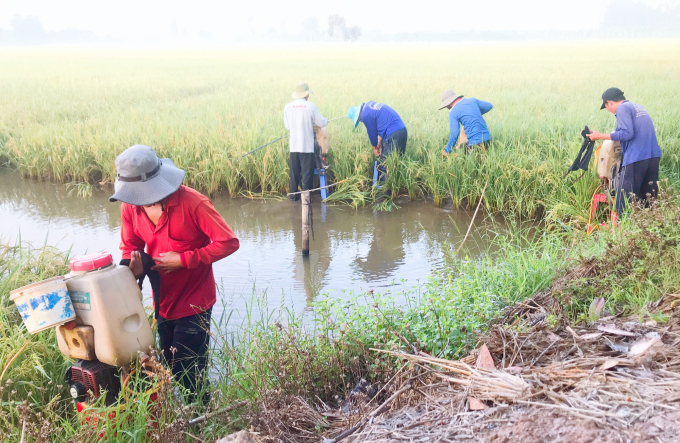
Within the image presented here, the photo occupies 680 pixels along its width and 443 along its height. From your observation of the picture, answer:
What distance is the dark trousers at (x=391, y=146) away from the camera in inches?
269

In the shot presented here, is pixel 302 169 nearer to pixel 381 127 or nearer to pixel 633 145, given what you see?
pixel 381 127

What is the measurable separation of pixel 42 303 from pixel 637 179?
15.0ft

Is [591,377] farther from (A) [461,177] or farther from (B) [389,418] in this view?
(A) [461,177]

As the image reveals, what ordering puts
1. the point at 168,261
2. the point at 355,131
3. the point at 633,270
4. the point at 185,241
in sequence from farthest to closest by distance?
the point at 355,131 < the point at 633,270 < the point at 185,241 < the point at 168,261

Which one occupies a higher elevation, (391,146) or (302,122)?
(302,122)

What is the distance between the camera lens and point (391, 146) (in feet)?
22.5

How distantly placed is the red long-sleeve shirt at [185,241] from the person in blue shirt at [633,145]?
3.53 meters

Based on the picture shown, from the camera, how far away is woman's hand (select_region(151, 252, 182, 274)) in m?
2.29

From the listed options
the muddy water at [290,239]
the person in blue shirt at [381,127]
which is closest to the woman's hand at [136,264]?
the muddy water at [290,239]

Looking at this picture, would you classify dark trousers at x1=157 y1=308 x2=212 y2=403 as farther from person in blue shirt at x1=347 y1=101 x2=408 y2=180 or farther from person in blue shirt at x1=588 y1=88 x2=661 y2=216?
person in blue shirt at x1=347 y1=101 x2=408 y2=180

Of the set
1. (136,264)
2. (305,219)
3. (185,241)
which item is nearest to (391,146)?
(305,219)

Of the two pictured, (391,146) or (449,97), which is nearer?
(449,97)

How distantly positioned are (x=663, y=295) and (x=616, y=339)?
1.98 ft

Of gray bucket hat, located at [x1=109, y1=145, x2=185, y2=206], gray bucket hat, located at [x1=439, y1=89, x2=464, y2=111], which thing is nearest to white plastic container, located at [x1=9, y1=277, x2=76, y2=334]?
gray bucket hat, located at [x1=109, y1=145, x2=185, y2=206]
